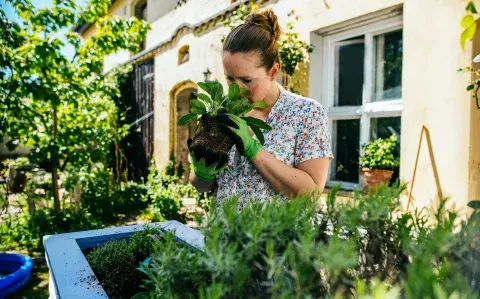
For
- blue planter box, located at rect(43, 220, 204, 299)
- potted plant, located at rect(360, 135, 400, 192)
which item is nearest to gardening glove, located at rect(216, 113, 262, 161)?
blue planter box, located at rect(43, 220, 204, 299)

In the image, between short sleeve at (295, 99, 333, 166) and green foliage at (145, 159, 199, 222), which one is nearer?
short sleeve at (295, 99, 333, 166)

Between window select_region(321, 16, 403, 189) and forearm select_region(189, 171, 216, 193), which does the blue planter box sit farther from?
window select_region(321, 16, 403, 189)

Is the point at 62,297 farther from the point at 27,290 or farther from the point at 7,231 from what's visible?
the point at 7,231

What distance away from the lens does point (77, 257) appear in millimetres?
1759

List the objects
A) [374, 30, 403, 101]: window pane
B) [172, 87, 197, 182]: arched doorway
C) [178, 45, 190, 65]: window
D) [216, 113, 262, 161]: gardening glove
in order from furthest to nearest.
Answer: [172, 87, 197, 182]: arched doorway < [178, 45, 190, 65]: window < [374, 30, 403, 101]: window pane < [216, 113, 262, 161]: gardening glove

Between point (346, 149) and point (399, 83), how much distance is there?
0.88 metres

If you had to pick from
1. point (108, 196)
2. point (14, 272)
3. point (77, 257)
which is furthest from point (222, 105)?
point (108, 196)

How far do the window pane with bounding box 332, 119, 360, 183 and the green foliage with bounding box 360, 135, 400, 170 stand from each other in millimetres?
308

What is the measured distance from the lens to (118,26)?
5.41 m

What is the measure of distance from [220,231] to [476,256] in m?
0.48

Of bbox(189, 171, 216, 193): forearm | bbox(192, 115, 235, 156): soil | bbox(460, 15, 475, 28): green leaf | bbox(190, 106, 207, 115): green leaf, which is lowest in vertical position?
bbox(189, 171, 216, 193): forearm

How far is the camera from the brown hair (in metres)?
1.72

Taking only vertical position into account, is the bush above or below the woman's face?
below

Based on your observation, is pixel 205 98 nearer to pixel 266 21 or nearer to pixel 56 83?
pixel 266 21
